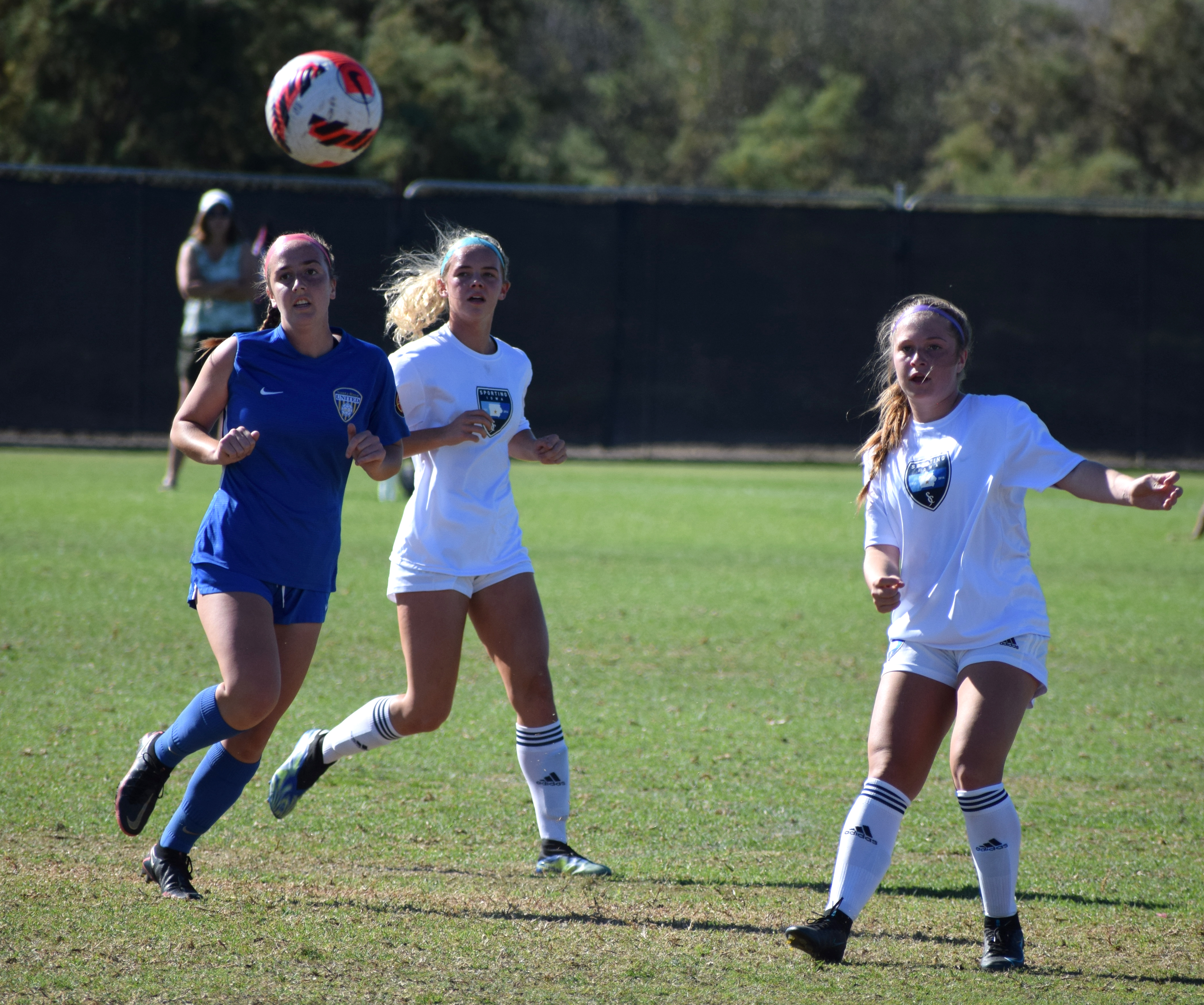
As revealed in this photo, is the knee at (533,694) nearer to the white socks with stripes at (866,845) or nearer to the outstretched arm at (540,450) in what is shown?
the outstretched arm at (540,450)

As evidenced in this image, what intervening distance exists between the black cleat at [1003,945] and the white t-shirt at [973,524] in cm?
75

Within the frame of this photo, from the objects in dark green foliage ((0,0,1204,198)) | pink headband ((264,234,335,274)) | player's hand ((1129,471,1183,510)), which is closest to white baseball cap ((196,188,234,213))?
pink headband ((264,234,335,274))

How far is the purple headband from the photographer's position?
3943 mm

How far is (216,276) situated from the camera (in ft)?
39.2

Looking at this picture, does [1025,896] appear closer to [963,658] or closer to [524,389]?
[963,658]

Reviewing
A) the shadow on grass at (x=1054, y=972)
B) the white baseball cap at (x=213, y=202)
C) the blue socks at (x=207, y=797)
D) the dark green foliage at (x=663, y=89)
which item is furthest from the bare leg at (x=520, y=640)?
the dark green foliage at (x=663, y=89)

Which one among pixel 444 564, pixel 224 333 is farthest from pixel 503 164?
pixel 444 564

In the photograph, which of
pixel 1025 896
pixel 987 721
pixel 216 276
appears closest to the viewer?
pixel 987 721

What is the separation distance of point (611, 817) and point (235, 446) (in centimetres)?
200

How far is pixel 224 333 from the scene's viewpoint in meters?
12.1

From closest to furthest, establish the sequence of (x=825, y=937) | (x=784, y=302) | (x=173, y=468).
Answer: (x=825, y=937)
(x=173, y=468)
(x=784, y=302)

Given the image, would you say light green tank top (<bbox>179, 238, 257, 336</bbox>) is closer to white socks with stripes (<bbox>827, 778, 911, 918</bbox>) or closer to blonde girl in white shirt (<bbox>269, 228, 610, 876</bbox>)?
blonde girl in white shirt (<bbox>269, 228, 610, 876</bbox>)

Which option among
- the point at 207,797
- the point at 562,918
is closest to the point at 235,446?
the point at 207,797

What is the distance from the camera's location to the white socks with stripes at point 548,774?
449cm
